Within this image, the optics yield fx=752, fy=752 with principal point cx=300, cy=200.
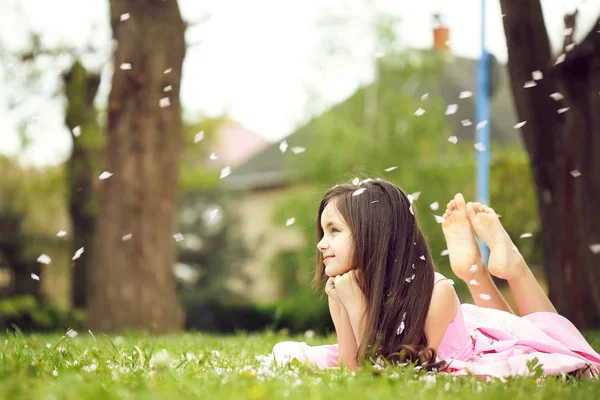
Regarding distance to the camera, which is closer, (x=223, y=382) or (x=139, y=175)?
(x=223, y=382)

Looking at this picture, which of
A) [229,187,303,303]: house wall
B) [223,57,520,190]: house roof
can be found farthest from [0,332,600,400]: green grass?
[229,187,303,303]: house wall

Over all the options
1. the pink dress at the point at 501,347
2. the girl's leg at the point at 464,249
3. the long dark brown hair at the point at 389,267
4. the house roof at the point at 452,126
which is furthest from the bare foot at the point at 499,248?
the house roof at the point at 452,126

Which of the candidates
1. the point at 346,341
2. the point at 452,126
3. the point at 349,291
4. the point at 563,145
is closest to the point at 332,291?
the point at 349,291

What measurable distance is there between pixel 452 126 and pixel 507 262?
17915mm

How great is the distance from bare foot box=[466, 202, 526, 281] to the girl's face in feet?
3.08

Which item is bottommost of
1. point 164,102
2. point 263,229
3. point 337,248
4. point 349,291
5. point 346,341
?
point 263,229

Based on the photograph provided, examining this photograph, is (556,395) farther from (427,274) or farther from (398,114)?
(398,114)

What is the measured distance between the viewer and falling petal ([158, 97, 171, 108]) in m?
8.21

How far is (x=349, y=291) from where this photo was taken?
351cm

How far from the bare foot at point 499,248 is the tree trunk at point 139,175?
4.90 m

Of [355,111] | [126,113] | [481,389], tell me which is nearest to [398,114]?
[355,111]

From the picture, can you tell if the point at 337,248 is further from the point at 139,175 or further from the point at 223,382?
the point at 139,175

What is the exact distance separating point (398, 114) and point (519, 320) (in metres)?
15.7

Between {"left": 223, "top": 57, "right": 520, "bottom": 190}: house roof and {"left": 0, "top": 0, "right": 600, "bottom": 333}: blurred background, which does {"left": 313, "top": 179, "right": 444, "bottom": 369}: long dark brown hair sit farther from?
{"left": 223, "top": 57, "right": 520, "bottom": 190}: house roof
